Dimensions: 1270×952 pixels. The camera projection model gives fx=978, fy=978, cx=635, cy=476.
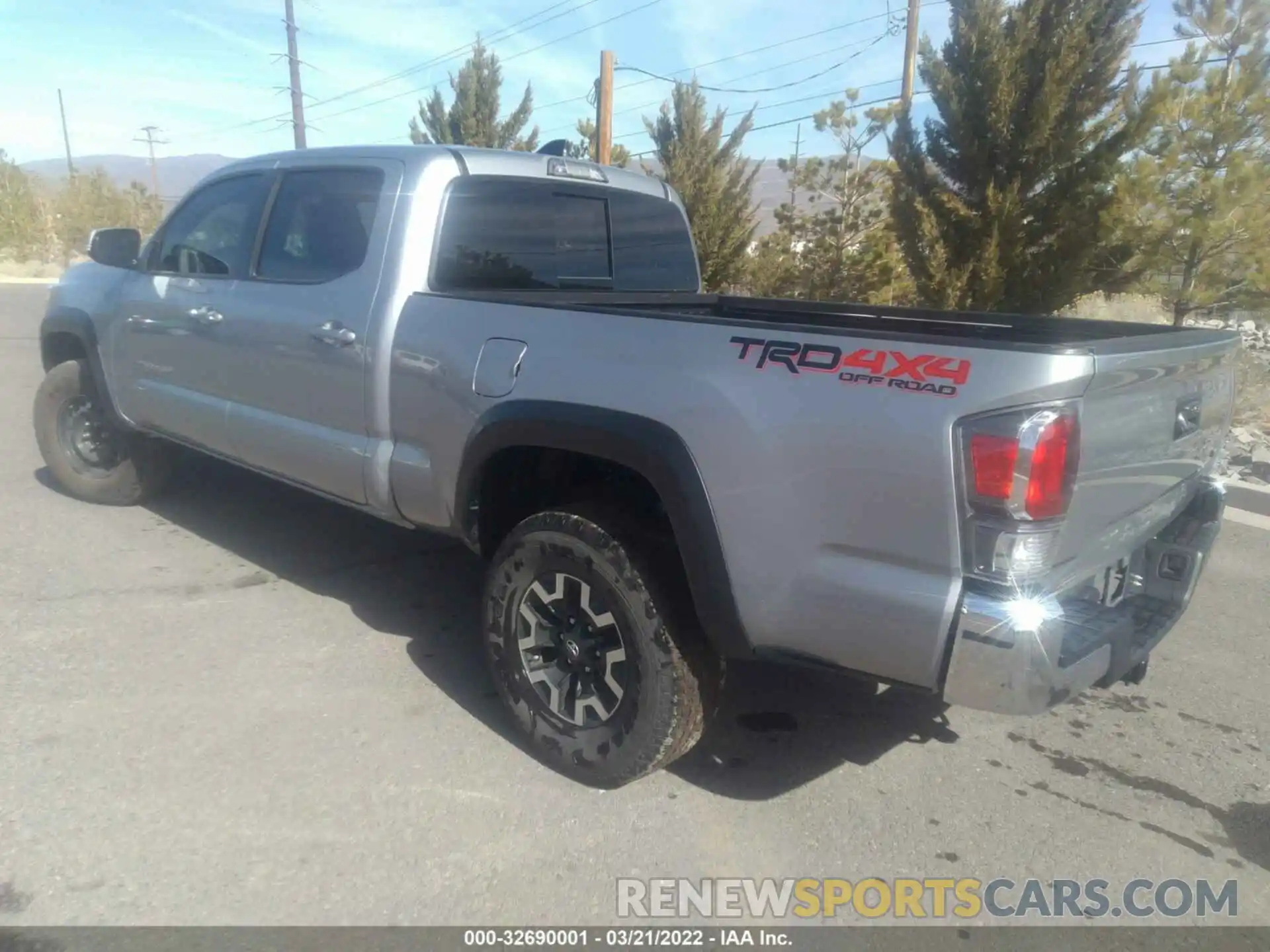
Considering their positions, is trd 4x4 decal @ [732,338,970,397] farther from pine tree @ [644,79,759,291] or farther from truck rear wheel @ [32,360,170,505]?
pine tree @ [644,79,759,291]

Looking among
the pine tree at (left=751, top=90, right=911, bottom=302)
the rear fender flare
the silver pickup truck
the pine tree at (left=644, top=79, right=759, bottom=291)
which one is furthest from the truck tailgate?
the pine tree at (left=644, top=79, right=759, bottom=291)

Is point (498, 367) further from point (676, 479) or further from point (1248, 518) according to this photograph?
point (1248, 518)

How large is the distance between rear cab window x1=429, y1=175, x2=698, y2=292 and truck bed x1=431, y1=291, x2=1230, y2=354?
0.09m

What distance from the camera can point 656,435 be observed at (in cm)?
267

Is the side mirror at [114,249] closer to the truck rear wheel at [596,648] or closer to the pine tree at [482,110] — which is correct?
the truck rear wheel at [596,648]

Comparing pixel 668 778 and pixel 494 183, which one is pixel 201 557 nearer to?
pixel 494 183

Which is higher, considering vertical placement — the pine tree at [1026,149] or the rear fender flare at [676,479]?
the pine tree at [1026,149]

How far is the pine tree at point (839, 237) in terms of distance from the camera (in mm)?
13195

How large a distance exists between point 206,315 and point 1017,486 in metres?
3.65

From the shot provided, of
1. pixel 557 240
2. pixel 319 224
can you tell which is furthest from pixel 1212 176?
pixel 319 224

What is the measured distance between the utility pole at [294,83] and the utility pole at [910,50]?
18087 mm

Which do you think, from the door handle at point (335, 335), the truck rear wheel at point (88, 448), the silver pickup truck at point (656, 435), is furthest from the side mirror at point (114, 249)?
the door handle at point (335, 335)

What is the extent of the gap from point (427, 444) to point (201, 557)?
215cm

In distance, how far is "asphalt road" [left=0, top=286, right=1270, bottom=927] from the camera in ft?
8.52
